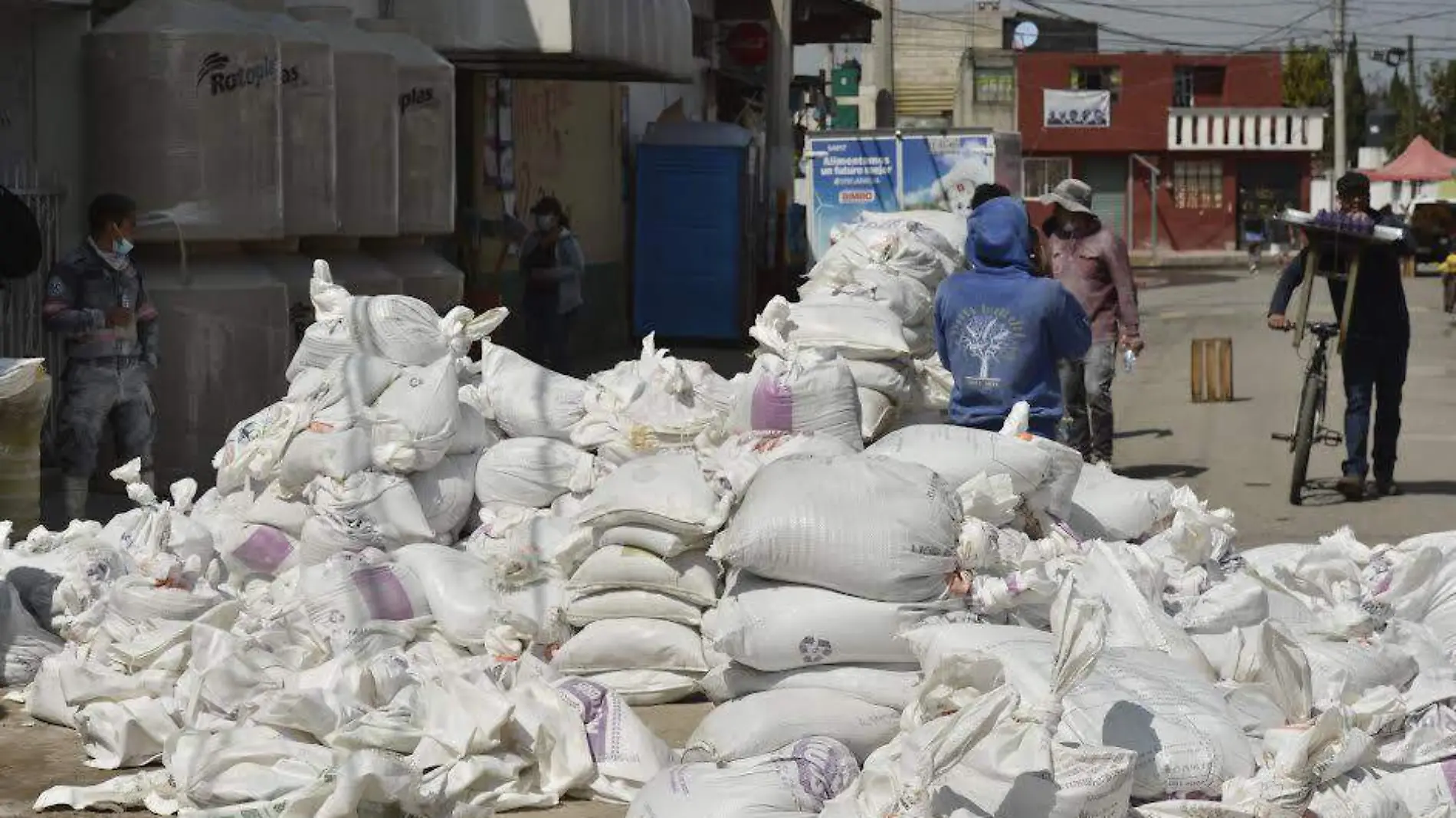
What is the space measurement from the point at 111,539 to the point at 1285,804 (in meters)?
4.14

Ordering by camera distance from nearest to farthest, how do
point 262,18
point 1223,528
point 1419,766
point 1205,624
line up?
point 1419,766 → point 1205,624 → point 1223,528 → point 262,18

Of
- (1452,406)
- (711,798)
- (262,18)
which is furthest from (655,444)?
(1452,406)

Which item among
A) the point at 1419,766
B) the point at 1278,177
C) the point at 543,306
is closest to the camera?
the point at 1419,766

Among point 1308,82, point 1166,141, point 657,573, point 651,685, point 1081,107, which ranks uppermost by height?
point 1308,82

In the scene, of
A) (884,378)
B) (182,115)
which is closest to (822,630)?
(884,378)

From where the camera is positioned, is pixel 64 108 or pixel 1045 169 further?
pixel 1045 169

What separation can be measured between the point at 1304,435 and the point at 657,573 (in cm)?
571

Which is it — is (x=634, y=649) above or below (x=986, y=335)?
below

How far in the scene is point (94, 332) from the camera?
9.21 metres

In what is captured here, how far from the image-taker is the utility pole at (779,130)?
22000 millimetres

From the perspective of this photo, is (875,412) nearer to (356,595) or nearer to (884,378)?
(884,378)

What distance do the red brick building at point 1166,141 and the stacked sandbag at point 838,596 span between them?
53918 millimetres

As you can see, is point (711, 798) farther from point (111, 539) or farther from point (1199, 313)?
point (1199, 313)

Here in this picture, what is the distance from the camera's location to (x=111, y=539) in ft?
24.0
